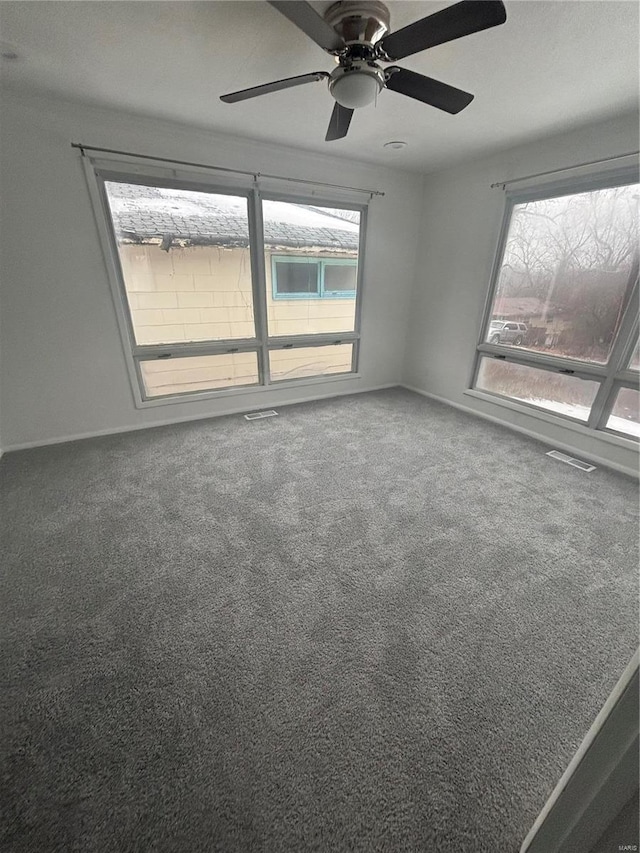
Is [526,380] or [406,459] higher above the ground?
[526,380]

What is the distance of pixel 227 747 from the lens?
1.06 meters

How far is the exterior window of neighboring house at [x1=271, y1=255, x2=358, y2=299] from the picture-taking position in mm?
3396

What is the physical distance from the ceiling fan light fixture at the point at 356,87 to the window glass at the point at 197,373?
2.25 m

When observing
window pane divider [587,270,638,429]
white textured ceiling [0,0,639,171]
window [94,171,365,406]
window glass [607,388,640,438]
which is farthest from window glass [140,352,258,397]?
window glass [607,388,640,438]

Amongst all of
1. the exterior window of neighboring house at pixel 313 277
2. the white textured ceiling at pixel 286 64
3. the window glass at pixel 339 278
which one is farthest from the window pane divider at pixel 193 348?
the white textured ceiling at pixel 286 64

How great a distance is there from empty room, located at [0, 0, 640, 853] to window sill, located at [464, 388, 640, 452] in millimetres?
34

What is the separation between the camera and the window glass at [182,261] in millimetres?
2752

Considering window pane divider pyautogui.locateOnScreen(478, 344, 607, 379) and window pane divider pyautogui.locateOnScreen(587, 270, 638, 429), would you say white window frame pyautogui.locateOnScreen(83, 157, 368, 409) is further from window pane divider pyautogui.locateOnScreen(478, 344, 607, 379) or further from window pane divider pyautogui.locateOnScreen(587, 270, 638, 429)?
window pane divider pyautogui.locateOnScreen(587, 270, 638, 429)

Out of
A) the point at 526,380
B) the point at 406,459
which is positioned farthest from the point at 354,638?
the point at 526,380

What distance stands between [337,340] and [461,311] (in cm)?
137

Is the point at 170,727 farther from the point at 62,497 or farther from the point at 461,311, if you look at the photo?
the point at 461,311

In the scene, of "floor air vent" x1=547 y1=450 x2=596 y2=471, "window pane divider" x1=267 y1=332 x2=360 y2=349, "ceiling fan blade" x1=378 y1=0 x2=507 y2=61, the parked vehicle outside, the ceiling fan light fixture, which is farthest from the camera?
A: "window pane divider" x1=267 y1=332 x2=360 y2=349

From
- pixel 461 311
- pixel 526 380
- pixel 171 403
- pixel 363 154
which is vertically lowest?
pixel 171 403

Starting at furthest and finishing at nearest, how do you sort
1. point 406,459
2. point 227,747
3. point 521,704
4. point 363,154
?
1. point 363,154
2. point 406,459
3. point 521,704
4. point 227,747
